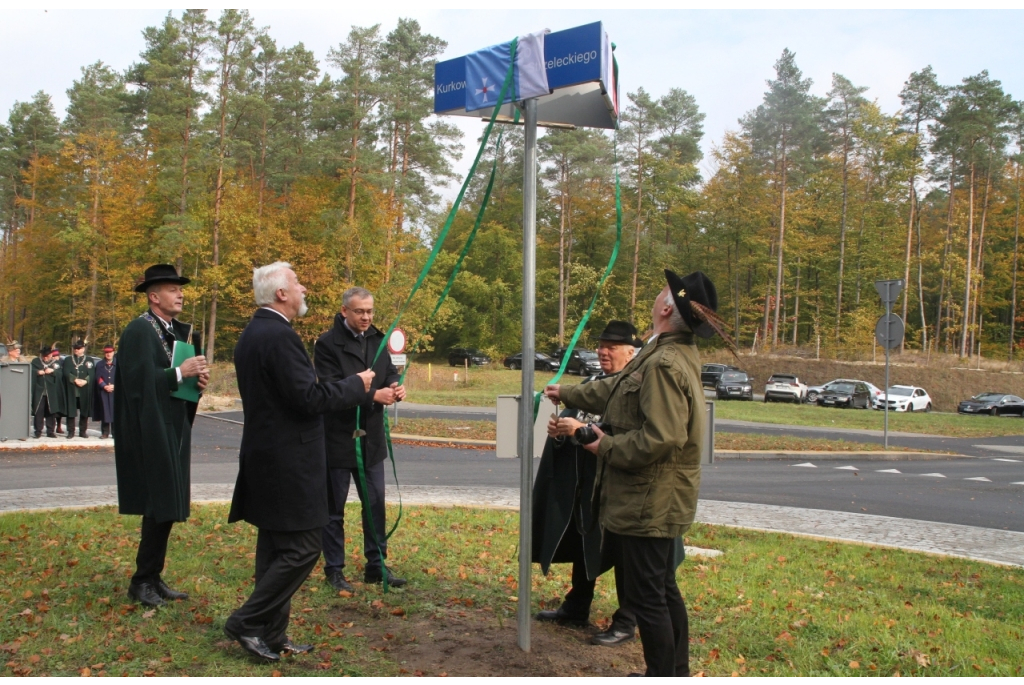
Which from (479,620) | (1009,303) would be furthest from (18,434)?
(1009,303)

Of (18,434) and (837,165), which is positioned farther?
(837,165)

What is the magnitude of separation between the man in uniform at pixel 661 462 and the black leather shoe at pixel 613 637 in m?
0.78

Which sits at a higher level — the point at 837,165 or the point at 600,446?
the point at 837,165

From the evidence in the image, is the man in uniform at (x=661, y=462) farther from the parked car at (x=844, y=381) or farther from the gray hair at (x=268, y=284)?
the parked car at (x=844, y=381)

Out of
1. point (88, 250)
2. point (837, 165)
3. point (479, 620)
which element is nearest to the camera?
point (479, 620)

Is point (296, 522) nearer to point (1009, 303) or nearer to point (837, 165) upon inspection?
point (837, 165)

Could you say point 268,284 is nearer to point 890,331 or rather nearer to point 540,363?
point 890,331

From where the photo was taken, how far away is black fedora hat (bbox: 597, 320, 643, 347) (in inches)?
199

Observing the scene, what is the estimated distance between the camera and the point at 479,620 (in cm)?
509

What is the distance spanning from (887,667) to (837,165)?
5755cm

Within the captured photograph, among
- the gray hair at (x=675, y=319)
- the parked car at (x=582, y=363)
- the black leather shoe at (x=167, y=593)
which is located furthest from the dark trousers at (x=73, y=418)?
the parked car at (x=582, y=363)

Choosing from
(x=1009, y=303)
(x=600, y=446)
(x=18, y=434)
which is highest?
(x=1009, y=303)

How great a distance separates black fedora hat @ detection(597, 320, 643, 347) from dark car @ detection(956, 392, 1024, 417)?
3876cm

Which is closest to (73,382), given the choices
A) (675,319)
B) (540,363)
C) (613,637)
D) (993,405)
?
(613,637)
